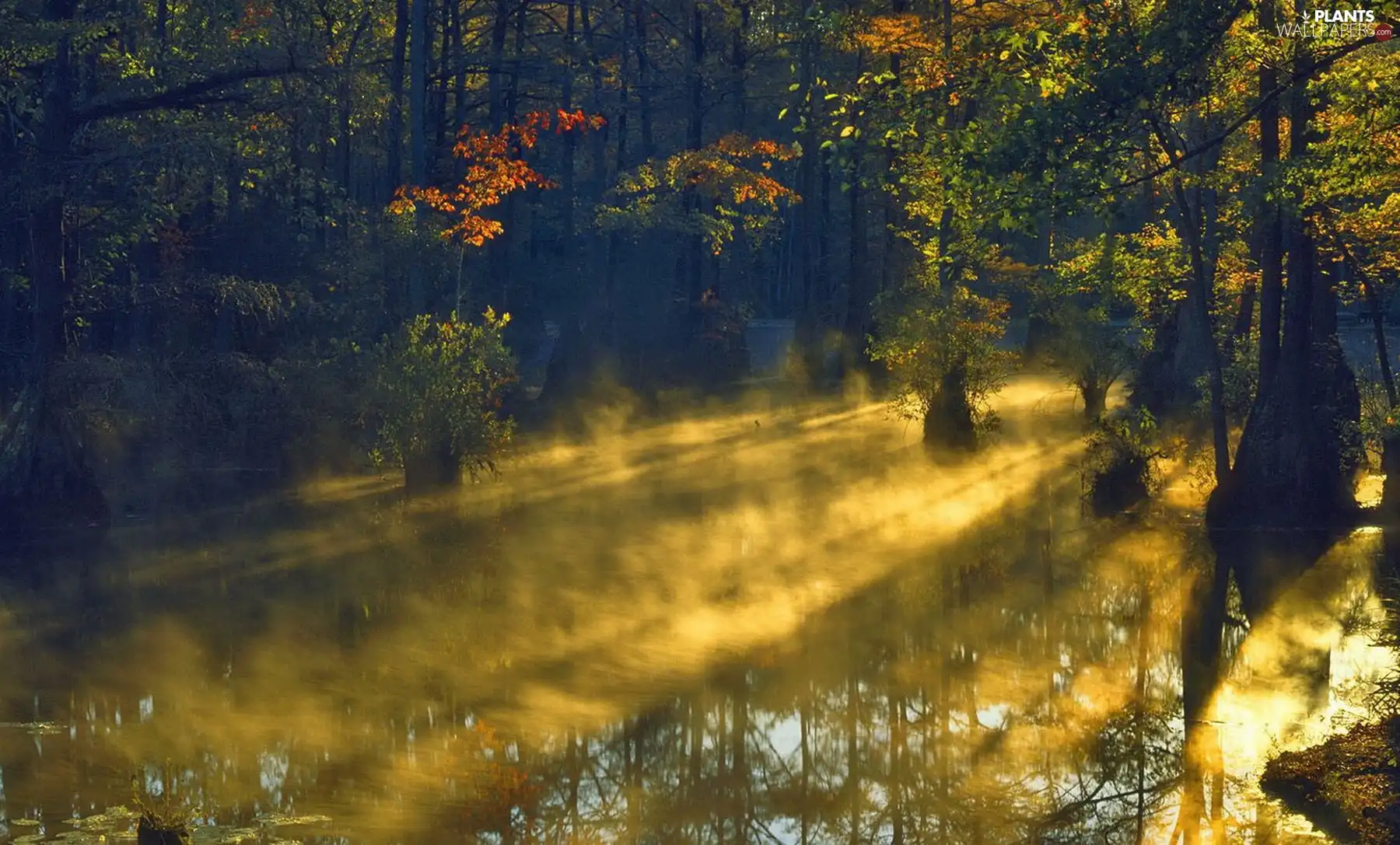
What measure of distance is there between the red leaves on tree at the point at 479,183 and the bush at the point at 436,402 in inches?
211

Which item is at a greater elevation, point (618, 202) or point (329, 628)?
point (618, 202)

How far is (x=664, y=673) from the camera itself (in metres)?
13.5

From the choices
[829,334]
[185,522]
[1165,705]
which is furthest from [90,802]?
[829,334]

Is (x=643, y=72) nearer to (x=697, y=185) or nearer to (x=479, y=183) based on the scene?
(x=697, y=185)

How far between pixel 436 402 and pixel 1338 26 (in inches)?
506

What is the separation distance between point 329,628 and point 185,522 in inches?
272

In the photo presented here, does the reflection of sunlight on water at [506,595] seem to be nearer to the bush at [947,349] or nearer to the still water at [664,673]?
the still water at [664,673]

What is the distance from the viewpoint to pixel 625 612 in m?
15.9

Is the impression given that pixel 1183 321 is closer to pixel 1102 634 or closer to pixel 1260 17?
pixel 1260 17

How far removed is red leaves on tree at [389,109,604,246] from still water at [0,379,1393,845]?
24.8ft

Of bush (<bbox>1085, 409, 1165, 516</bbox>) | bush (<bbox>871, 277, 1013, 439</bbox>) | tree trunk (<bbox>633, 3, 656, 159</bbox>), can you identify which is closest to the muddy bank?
bush (<bbox>1085, 409, 1165, 516</bbox>)

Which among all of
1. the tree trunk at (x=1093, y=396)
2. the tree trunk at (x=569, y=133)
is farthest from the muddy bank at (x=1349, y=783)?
the tree trunk at (x=569, y=133)

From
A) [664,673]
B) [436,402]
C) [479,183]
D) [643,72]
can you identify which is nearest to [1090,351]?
[479,183]

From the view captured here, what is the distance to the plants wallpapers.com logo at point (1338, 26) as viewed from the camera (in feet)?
45.8
